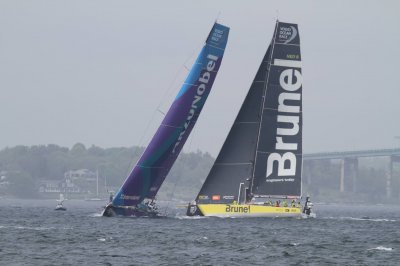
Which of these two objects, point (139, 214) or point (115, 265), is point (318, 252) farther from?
point (139, 214)

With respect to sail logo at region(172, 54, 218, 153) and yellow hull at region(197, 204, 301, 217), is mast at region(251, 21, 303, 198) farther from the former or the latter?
sail logo at region(172, 54, 218, 153)

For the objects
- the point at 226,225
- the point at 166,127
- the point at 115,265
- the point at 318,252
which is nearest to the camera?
the point at 115,265

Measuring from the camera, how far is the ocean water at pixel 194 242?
44406mm

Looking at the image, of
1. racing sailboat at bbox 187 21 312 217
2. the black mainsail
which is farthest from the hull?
the black mainsail

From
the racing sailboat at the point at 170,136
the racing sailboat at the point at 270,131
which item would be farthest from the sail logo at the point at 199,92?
the racing sailboat at the point at 270,131

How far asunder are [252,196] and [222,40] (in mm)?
10562

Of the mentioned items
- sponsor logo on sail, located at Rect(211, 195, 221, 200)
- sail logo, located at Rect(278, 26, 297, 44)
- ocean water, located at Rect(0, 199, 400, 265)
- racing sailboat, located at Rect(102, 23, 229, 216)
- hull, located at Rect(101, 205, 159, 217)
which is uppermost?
sail logo, located at Rect(278, 26, 297, 44)

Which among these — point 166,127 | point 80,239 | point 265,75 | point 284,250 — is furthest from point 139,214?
point 284,250

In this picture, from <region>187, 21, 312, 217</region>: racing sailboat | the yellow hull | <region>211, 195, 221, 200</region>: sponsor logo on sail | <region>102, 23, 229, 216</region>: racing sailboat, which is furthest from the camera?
<region>187, 21, 312, 217</region>: racing sailboat

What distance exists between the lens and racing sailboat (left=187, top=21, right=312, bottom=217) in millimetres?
71375

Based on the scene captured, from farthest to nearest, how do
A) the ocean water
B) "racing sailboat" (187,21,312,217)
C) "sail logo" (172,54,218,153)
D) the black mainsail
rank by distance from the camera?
the black mainsail
"racing sailboat" (187,21,312,217)
"sail logo" (172,54,218,153)
the ocean water

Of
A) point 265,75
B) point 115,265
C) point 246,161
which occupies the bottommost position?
point 115,265

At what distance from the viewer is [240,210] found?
69875mm

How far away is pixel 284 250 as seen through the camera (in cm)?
4947
